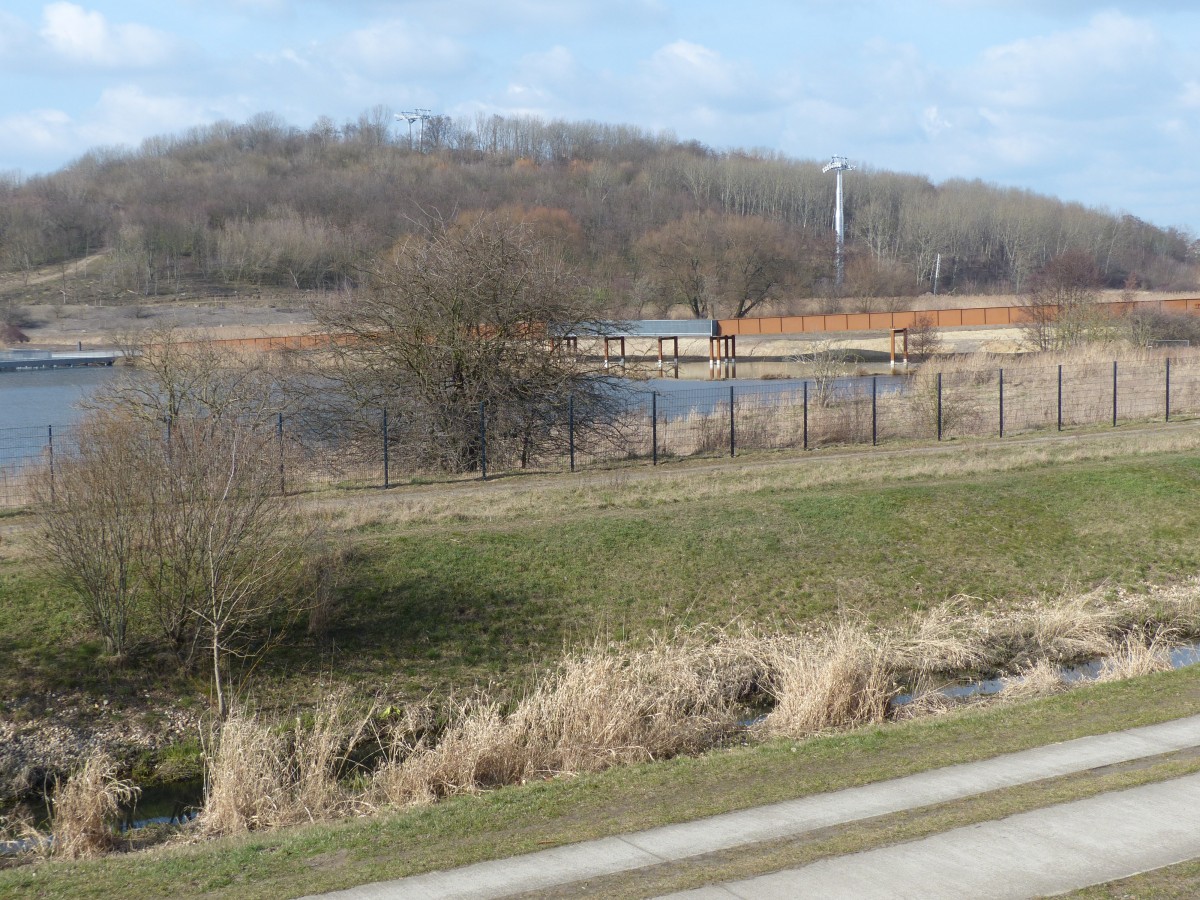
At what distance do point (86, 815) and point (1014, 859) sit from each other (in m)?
7.25

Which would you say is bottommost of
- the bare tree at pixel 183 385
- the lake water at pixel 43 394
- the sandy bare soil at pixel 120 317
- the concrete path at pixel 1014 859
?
the concrete path at pixel 1014 859

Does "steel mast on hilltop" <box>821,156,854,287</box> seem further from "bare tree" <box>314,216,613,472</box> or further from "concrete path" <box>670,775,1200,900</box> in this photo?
"concrete path" <box>670,775,1200,900</box>

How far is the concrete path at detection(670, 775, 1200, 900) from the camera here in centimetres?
620

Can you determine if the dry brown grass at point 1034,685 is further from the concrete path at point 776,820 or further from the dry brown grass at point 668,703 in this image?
the concrete path at point 776,820

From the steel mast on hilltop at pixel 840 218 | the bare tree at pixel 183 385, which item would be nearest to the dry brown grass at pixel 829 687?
the bare tree at pixel 183 385

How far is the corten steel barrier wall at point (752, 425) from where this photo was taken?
25766 millimetres

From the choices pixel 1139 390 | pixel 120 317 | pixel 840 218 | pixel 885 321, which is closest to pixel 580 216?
pixel 840 218

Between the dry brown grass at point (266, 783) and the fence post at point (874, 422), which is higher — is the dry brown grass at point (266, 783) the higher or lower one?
the lower one

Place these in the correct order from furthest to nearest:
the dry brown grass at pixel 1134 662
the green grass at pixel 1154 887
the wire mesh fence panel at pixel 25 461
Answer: the wire mesh fence panel at pixel 25 461
the dry brown grass at pixel 1134 662
the green grass at pixel 1154 887

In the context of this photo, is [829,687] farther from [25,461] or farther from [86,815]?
[25,461]

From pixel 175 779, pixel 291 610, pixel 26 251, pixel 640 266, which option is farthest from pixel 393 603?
pixel 26 251

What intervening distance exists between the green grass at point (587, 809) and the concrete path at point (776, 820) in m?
0.18

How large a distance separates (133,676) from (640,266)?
3614 inches

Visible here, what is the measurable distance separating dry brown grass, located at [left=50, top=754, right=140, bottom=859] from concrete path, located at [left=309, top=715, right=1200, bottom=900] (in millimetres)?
3592
